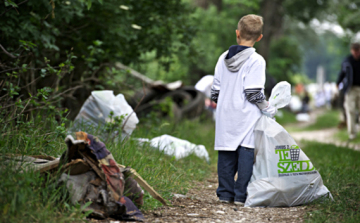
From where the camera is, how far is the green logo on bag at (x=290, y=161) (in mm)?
3484

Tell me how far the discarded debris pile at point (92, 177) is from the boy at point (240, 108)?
1074 mm

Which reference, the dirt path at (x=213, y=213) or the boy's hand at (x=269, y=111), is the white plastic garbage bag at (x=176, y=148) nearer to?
the dirt path at (x=213, y=213)

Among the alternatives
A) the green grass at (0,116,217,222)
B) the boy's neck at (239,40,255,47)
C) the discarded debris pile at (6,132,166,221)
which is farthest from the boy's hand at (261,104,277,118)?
the discarded debris pile at (6,132,166,221)

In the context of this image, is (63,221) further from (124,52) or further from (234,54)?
(124,52)

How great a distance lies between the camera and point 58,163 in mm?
2873

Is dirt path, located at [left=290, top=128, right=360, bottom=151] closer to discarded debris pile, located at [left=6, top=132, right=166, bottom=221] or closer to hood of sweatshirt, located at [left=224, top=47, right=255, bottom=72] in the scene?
hood of sweatshirt, located at [left=224, top=47, right=255, bottom=72]

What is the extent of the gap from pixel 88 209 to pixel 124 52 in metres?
4.01

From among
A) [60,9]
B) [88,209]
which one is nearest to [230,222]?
[88,209]

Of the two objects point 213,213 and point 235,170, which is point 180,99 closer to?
point 235,170

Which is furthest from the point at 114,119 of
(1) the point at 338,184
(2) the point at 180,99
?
(2) the point at 180,99

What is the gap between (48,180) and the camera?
2.79 m

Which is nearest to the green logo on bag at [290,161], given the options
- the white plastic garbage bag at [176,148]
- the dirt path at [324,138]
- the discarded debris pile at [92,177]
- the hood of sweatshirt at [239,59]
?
the hood of sweatshirt at [239,59]

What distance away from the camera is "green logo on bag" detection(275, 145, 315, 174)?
3.48 metres

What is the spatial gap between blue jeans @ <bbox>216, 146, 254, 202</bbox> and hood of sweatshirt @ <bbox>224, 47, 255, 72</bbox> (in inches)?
28.6
